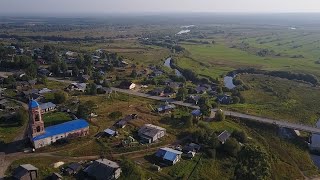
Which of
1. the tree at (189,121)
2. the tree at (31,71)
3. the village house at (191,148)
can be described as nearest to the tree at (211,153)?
the village house at (191,148)

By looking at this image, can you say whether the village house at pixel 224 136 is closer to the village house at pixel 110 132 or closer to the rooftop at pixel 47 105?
the village house at pixel 110 132

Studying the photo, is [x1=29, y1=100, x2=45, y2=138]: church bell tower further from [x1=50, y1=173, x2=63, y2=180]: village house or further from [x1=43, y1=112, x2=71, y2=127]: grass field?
[x1=50, y1=173, x2=63, y2=180]: village house

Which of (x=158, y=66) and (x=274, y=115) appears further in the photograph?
(x=158, y=66)

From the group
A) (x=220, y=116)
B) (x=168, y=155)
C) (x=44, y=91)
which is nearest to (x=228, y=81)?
(x=220, y=116)

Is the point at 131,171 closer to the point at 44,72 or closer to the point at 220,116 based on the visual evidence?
the point at 220,116

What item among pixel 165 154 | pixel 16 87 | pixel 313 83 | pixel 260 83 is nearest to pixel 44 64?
pixel 16 87

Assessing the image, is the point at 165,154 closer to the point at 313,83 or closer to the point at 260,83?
the point at 260,83

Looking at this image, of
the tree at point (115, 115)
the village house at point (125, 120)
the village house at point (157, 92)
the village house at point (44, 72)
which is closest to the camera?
the village house at point (125, 120)
